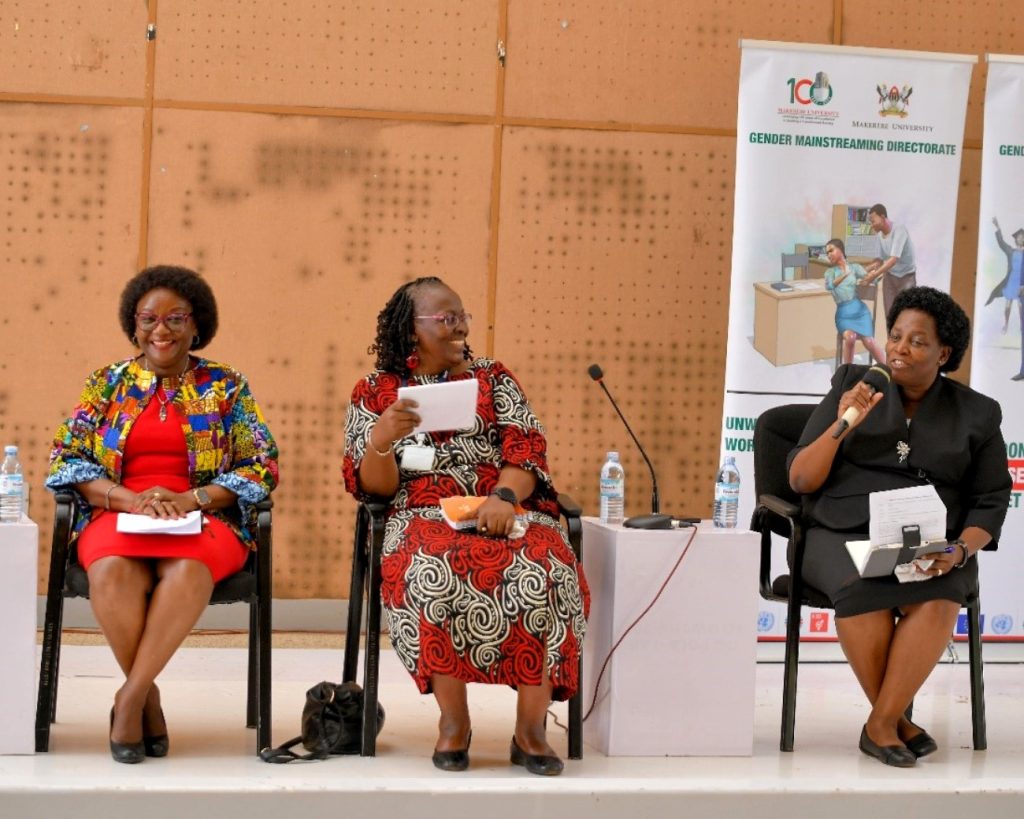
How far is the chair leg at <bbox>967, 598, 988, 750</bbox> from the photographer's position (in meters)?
3.88

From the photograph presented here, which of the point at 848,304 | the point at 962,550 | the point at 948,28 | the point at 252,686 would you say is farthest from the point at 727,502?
the point at 948,28

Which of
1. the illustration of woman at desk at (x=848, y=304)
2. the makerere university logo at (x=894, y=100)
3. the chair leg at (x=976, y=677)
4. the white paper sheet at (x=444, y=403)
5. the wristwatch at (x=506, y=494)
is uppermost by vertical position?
the makerere university logo at (x=894, y=100)

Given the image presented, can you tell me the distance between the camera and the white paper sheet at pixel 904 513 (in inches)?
144

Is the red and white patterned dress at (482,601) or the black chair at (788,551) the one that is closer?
the red and white patterned dress at (482,601)

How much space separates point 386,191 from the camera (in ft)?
18.0

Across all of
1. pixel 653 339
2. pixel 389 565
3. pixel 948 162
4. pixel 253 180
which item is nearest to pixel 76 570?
pixel 389 565

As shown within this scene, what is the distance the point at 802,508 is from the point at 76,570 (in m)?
1.96

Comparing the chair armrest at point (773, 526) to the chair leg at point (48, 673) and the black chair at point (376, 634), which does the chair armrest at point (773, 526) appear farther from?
the chair leg at point (48, 673)

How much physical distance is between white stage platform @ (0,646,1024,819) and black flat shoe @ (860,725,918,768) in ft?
0.10

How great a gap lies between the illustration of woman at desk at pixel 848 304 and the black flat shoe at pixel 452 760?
7.93 ft

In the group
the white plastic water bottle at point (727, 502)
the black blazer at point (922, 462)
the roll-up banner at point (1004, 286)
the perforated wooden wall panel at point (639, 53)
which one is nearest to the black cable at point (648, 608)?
the white plastic water bottle at point (727, 502)

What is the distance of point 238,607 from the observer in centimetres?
544

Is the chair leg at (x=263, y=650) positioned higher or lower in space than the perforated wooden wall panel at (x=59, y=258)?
lower

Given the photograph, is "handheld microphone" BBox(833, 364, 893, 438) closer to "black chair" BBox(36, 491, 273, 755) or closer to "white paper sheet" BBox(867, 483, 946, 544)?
"white paper sheet" BBox(867, 483, 946, 544)
